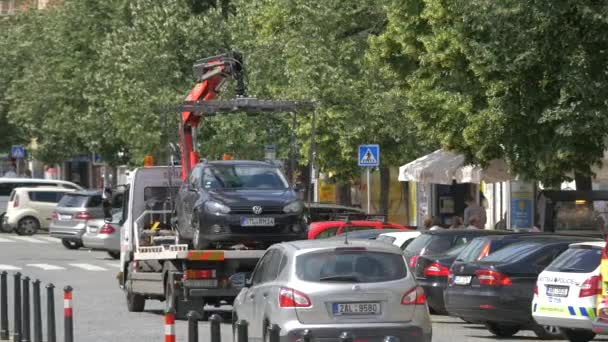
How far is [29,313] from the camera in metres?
19.1

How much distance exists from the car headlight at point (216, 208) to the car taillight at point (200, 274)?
0.88 meters

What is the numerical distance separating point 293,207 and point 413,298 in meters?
7.88

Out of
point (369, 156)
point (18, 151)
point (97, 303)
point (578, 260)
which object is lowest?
point (97, 303)

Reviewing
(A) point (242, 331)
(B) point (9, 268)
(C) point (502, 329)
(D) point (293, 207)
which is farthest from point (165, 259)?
(B) point (9, 268)

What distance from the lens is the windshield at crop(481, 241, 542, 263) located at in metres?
22.5

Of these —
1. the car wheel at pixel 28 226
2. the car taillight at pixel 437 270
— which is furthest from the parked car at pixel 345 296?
the car wheel at pixel 28 226

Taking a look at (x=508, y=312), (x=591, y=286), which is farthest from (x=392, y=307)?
(x=508, y=312)

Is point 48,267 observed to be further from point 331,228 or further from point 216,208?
point 216,208

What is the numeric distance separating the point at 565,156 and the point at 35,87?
44.7 meters

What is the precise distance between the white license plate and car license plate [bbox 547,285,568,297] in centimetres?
264

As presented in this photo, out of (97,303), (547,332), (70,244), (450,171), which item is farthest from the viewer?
(70,244)

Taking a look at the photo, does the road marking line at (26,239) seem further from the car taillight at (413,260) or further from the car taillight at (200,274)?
the car taillight at (200,274)

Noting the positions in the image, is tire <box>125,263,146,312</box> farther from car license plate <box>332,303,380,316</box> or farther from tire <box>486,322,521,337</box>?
car license plate <box>332,303,380,316</box>

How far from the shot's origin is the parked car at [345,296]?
16.3m
